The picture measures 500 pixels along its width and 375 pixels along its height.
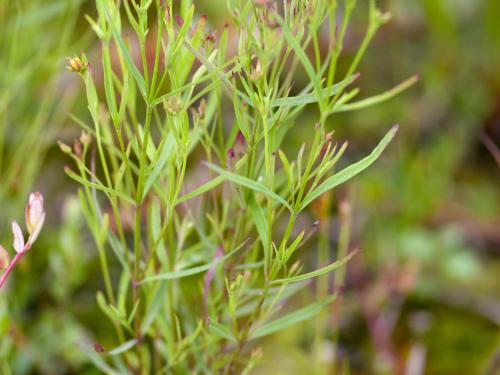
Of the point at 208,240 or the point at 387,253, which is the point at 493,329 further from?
the point at 208,240

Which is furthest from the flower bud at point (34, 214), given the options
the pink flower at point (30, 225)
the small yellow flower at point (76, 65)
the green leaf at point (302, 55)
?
the green leaf at point (302, 55)

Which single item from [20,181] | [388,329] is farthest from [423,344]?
[20,181]

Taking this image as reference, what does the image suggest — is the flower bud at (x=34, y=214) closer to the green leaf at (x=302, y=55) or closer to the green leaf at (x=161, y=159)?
the green leaf at (x=161, y=159)

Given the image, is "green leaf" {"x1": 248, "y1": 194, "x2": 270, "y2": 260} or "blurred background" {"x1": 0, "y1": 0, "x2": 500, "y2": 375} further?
"blurred background" {"x1": 0, "y1": 0, "x2": 500, "y2": 375}

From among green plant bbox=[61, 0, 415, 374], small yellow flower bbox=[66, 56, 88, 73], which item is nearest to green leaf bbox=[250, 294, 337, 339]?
green plant bbox=[61, 0, 415, 374]

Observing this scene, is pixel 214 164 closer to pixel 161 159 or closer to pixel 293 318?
pixel 161 159

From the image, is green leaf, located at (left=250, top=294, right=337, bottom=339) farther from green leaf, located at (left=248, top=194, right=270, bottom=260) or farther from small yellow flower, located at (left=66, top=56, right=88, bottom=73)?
small yellow flower, located at (left=66, top=56, right=88, bottom=73)
